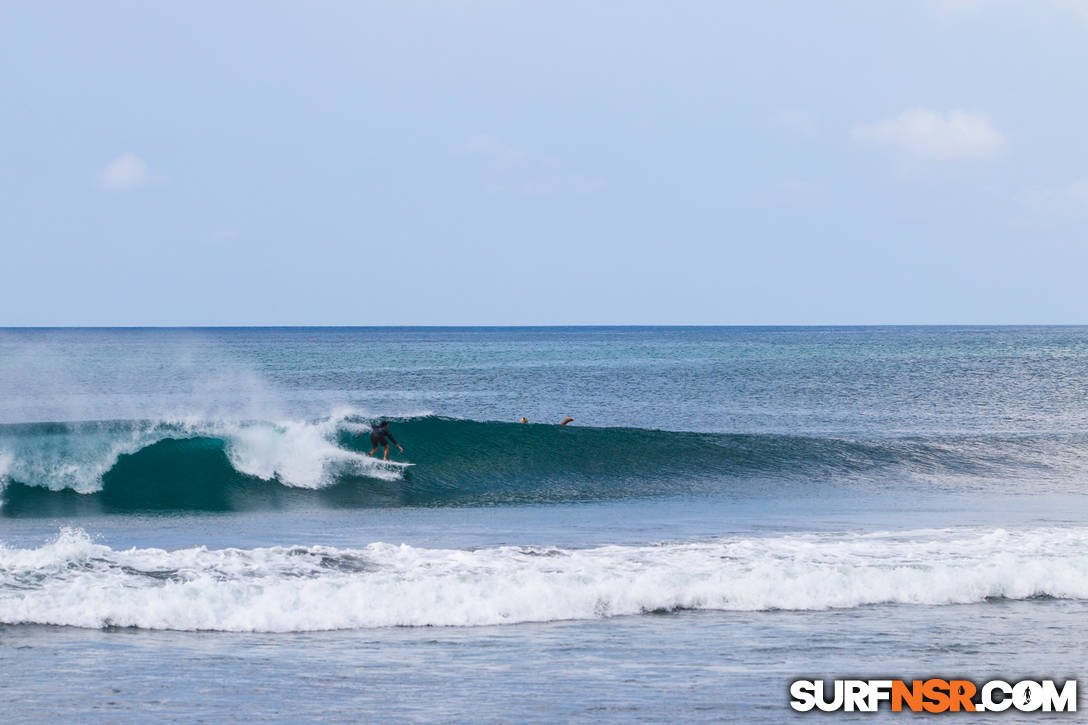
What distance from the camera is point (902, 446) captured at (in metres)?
25.9

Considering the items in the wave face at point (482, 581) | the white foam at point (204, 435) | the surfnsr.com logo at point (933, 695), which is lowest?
the surfnsr.com logo at point (933, 695)

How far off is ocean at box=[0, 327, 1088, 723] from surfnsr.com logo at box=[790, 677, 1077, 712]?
0.18 metres

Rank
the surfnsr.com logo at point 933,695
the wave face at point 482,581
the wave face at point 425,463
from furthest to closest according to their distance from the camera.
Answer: the wave face at point 425,463, the wave face at point 482,581, the surfnsr.com logo at point 933,695

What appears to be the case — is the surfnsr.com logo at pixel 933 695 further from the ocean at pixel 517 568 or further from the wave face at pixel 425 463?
the wave face at pixel 425 463

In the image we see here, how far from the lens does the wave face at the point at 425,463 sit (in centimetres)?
1917

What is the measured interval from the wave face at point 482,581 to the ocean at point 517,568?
0.13ft

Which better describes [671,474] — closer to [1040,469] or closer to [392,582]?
[1040,469]

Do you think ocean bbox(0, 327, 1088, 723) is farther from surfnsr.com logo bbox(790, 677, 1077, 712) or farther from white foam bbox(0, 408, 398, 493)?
surfnsr.com logo bbox(790, 677, 1077, 712)

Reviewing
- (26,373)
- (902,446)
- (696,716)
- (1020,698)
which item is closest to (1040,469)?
(902,446)

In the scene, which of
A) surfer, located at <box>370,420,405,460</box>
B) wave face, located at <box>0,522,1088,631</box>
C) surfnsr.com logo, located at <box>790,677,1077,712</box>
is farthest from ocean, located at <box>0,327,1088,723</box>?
surfer, located at <box>370,420,405,460</box>

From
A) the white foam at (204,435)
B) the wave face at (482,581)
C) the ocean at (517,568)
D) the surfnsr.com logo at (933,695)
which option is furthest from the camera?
the white foam at (204,435)

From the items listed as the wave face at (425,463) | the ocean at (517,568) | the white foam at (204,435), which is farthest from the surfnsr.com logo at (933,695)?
the white foam at (204,435)

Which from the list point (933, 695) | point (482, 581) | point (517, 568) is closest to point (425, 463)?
point (517, 568)

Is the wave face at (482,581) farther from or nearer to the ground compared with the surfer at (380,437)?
nearer to the ground
